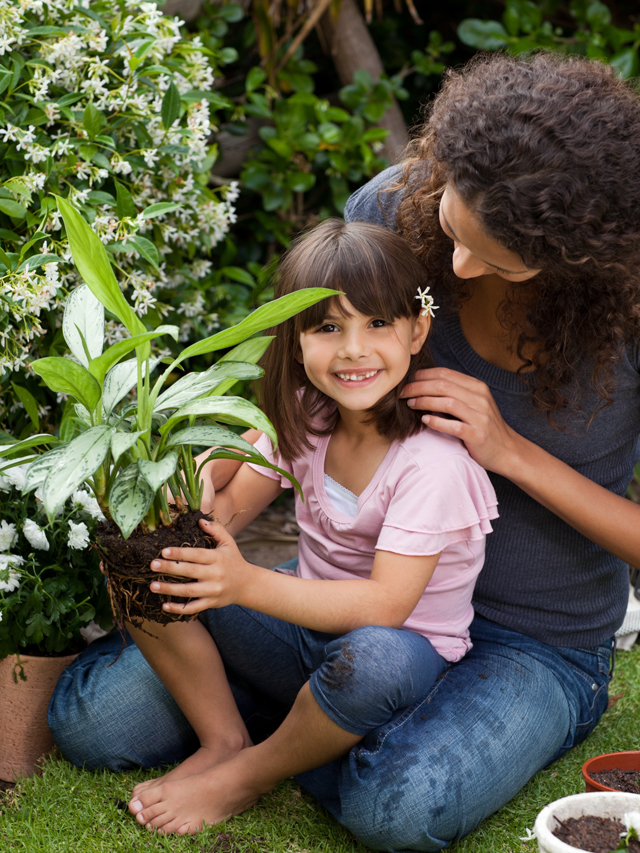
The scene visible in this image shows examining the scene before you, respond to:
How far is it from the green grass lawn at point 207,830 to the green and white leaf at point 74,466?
0.65 m

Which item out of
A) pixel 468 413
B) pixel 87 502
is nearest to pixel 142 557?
pixel 87 502

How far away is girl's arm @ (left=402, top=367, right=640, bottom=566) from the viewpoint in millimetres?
1373

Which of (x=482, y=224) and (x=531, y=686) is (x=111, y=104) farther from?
(x=531, y=686)

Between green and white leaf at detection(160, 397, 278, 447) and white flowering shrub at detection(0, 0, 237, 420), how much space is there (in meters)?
0.49

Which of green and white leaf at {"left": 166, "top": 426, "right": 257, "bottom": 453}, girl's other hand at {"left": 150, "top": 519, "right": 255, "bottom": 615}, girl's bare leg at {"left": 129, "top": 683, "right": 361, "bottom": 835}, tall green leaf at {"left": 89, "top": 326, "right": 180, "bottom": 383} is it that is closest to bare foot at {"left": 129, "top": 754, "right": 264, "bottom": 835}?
girl's bare leg at {"left": 129, "top": 683, "right": 361, "bottom": 835}

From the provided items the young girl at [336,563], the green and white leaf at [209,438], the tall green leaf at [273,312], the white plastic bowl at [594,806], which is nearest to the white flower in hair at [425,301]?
the young girl at [336,563]

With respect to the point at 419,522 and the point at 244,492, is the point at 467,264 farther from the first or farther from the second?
the point at 244,492

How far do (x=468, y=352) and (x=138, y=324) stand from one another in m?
0.67

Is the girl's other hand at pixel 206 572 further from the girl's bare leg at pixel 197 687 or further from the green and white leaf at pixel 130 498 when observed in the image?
the girl's bare leg at pixel 197 687

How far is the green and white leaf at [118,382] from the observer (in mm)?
1204

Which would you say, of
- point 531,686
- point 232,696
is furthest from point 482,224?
point 232,696

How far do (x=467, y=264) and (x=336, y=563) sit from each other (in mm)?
565

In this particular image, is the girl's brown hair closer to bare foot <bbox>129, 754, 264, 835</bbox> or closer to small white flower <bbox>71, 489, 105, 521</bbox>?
small white flower <bbox>71, 489, 105, 521</bbox>

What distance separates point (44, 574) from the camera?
155 centimetres
